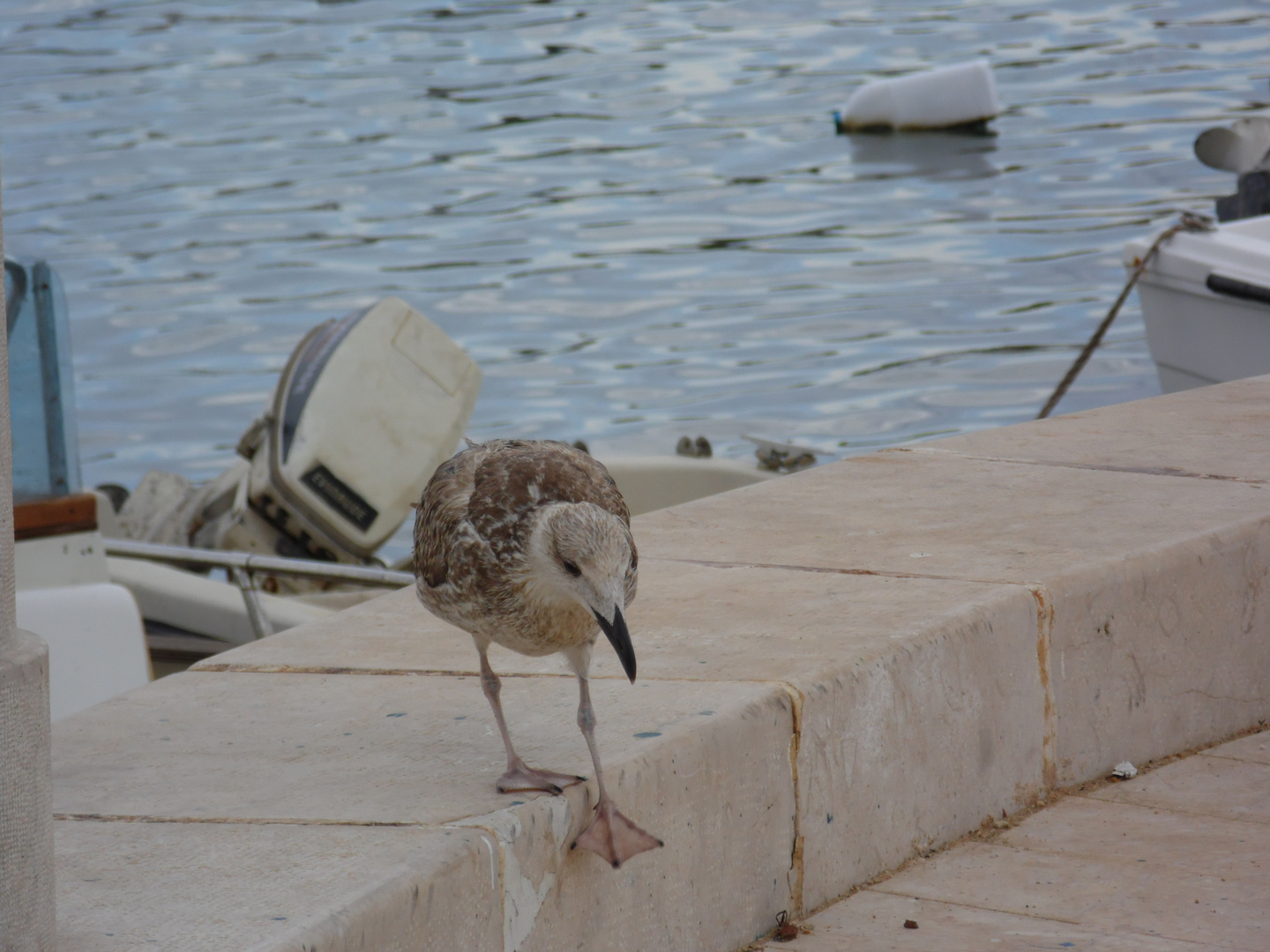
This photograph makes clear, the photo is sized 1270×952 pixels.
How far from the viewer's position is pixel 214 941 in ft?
8.15

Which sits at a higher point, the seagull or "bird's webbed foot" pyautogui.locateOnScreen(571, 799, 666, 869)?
the seagull

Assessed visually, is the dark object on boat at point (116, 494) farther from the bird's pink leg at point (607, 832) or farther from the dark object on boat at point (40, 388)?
the bird's pink leg at point (607, 832)

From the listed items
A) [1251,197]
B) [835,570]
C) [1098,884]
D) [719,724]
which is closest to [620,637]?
[719,724]

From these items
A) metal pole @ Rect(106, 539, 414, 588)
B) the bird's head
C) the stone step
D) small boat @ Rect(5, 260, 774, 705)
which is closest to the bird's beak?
the bird's head

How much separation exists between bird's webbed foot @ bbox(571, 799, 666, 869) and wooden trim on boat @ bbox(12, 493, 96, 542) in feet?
12.5

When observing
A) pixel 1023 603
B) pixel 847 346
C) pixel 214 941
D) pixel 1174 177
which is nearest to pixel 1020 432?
pixel 1023 603

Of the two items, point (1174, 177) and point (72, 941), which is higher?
point (72, 941)

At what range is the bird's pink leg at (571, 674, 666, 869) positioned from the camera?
2.96 metres

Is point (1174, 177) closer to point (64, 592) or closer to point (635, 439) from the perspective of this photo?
point (635, 439)

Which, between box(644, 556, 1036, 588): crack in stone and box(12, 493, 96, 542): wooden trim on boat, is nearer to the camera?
box(644, 556, 1036, 588): crack in stone

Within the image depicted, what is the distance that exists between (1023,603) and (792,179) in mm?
20337

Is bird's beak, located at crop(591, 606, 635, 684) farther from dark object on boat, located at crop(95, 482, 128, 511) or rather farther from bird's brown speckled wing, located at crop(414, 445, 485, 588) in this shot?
dark object on boat, located at crop(95, 482, 128, 511)

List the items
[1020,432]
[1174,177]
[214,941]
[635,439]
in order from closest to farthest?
1. [214,941]
2. [1020,432]
3. [635,439]
4. [1174,177]

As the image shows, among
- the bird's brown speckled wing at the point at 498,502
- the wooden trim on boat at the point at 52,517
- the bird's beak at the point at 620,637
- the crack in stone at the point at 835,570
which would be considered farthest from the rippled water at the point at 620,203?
the bird's beak at the point at 620,637
